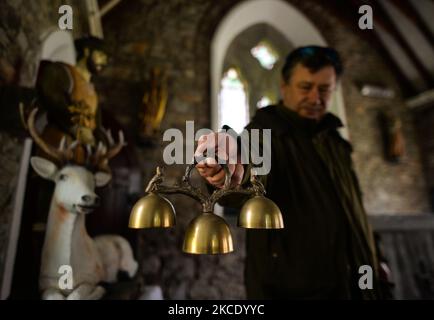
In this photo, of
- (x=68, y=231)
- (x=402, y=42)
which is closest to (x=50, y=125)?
(x=68, y=231)

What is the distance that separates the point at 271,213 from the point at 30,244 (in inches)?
58.4

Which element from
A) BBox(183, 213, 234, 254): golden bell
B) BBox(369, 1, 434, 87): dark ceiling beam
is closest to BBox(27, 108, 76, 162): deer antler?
BBox(183, 213, 234, 254): golden bell

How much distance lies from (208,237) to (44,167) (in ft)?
3.82

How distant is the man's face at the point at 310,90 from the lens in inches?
54.2

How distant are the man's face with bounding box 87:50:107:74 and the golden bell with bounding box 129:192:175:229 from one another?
162cm

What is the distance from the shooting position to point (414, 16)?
392cm

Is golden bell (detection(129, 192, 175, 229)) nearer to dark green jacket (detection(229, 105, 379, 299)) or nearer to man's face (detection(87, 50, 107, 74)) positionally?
dark green jacket (detection(229, 105, 379, 299))

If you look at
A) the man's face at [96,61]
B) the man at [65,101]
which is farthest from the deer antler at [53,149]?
the man's face at [96,61]

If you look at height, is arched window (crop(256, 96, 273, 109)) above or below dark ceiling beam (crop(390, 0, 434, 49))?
below

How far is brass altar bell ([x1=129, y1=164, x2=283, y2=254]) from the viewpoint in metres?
0.64

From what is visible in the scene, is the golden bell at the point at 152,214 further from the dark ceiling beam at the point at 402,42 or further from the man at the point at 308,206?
the dark ceiling beam at the point at 402,42

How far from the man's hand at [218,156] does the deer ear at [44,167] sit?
1.02m

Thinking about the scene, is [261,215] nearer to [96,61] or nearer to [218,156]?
[218,156]

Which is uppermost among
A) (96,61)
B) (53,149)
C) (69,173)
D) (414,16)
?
(414,16)
